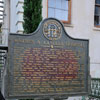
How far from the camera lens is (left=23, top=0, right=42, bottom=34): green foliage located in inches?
230

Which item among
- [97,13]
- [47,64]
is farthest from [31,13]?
[97,13]

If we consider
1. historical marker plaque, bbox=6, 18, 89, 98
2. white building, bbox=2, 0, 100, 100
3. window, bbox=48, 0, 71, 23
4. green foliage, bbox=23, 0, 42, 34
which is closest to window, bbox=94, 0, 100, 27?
white building, bbox=2, 0, 100, 100

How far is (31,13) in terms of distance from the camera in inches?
233

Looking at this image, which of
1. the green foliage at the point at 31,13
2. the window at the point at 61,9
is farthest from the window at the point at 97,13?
the green foliage at the point at 31,13

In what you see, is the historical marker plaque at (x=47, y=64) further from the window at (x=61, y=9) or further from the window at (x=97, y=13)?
the window at (x=97, y=13)

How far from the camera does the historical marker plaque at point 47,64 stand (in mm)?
4473

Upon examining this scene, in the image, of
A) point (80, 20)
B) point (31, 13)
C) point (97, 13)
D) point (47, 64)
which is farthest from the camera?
point (97, 13)

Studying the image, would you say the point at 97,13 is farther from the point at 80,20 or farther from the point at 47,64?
the point at 47,64

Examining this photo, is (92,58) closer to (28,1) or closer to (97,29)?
(97,29)

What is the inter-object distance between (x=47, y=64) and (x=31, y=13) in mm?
1890

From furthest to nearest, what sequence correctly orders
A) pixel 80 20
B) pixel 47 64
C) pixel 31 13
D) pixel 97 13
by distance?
pixel 97 13 < pixel 80 20 < pixel 31 13 < pixel 47 64

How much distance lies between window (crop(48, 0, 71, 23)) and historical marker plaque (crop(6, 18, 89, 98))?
4033 mm

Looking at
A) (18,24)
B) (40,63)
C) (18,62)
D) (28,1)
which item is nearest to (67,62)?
(40,63)

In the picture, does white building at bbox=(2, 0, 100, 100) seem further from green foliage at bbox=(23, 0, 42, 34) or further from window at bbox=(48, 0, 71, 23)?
green foliage at bbox=(23, 0, 42, 34)
